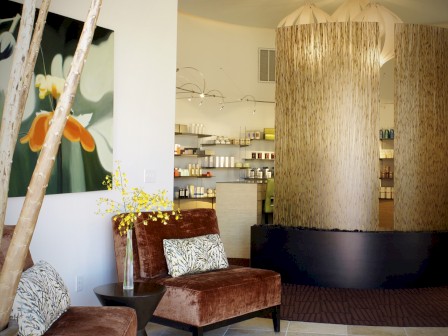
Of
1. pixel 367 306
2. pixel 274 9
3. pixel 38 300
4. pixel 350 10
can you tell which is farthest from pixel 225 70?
pixel 38 300

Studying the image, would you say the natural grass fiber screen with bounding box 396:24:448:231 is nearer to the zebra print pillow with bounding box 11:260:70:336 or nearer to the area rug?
the area rug

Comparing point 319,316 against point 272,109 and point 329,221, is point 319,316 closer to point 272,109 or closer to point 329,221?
point 329,221

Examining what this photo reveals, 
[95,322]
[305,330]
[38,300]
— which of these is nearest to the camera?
[38,300]

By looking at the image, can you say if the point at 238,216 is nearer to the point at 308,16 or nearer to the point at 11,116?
the point at 308,16

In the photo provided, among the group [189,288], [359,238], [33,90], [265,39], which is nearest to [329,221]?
[359,238]

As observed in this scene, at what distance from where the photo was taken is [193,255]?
15.3ft

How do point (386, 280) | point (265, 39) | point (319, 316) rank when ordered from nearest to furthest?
point (319, 316) < point (386, 280) < point (265, 39)

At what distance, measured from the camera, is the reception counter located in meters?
8.54

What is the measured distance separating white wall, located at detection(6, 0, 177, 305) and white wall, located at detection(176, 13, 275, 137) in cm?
590

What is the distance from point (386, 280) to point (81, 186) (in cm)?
366

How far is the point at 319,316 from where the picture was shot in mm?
5211

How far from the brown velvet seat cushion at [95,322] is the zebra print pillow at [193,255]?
1.12 meters

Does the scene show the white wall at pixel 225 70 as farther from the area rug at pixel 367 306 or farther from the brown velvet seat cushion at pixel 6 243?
the brown velvet seat cushion at pixel 6 243

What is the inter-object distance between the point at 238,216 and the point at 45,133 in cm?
474
